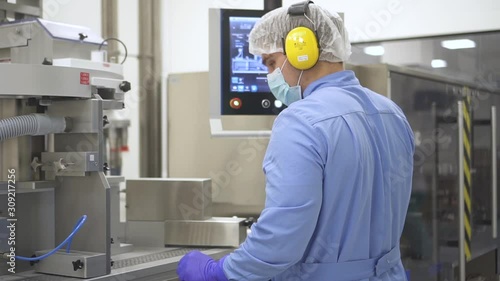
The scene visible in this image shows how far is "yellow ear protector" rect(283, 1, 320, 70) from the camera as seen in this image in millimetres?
1513

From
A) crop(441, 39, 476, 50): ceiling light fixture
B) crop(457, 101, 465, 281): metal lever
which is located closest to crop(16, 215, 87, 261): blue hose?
crop(457, 101, 465, 281): metal lever

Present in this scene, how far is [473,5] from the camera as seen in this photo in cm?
357

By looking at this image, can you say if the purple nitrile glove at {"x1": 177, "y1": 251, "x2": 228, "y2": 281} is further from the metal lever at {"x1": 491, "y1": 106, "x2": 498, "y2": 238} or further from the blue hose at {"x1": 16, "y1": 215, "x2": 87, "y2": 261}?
the metal lever at {"x1": 491, "y1": 106, "x2": 498, "y2": 238}

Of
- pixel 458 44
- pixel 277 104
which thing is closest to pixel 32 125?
pixel 277 104

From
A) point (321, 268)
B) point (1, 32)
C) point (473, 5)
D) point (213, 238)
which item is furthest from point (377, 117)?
point (473, 5)

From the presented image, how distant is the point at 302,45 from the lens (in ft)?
4.95

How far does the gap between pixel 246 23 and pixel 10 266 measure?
1.25 m

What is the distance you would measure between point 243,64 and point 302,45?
3.18ft

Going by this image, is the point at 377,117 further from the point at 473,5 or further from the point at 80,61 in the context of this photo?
the point at 473,5

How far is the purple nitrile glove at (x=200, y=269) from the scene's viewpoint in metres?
1.53

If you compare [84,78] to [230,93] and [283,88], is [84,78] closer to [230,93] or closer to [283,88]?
[283,88]

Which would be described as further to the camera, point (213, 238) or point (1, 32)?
point (213, 238)

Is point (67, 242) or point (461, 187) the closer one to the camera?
point (67, 242)

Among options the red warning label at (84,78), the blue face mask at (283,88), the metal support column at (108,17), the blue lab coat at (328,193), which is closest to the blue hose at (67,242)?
the red warning label at (84,78)
